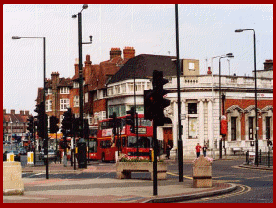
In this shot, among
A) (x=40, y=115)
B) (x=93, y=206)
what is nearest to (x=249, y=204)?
(x=93, y=206)

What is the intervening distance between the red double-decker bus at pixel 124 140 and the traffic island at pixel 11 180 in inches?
1004

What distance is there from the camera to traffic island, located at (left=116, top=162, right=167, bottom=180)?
24469 millimetres

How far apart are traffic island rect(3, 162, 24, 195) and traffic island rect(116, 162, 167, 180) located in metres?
7.29

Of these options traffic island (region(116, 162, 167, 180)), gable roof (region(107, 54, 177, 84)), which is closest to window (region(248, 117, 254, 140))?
gable roof (region(107, 54, 177, 84))

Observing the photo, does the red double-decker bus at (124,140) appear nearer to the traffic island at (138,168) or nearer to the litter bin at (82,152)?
the litter bin at (82,152)

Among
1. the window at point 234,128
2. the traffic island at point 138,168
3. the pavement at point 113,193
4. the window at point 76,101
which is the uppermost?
the window at point 76,101

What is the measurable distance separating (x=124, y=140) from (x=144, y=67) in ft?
91.2

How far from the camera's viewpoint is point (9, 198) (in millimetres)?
16922

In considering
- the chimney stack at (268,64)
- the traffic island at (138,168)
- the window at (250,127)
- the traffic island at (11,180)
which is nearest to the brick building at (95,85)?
the window at (250,127)

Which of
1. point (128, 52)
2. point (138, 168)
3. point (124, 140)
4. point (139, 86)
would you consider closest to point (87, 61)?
point (128, 52)

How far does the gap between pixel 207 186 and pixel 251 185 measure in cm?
274

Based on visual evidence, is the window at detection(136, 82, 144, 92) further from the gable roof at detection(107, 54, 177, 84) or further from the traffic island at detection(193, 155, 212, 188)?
the traffic island at detection(193, 155, 212, 188)

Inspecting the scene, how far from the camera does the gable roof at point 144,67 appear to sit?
75.2 metres

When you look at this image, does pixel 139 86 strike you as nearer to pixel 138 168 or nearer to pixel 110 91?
pixel 110 91
